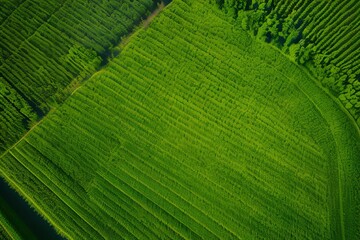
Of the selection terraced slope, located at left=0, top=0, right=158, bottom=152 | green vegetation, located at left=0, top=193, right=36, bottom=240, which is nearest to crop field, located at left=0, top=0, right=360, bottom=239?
terraced slope, located at left=0, top=0, right=158, bottom=152

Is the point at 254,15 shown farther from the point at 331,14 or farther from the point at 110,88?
the point at 110,88

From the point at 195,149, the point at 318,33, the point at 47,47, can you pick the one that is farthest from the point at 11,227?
the point at 318,33

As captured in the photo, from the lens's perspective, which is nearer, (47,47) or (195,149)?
(195,149)

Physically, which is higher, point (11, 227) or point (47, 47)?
point (47, 47)

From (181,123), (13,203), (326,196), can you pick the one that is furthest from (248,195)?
(13,203)

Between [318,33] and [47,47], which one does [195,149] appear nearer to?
[318,33]

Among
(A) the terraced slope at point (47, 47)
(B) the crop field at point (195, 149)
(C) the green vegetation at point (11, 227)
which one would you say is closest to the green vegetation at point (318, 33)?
(B) the crop field at point (195, 149)

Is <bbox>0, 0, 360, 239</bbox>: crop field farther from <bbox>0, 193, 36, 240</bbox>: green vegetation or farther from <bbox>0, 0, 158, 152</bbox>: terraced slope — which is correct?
<bbox>0, 193, 36, 240</bbox>: green vegetation
